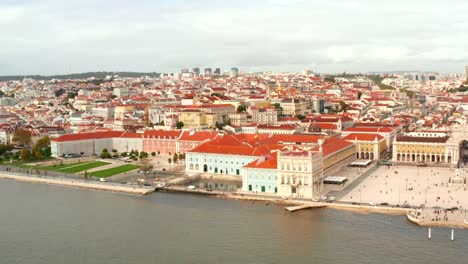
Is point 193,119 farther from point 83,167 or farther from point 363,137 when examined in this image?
point 363,137

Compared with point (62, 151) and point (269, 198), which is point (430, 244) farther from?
point (62, 151)

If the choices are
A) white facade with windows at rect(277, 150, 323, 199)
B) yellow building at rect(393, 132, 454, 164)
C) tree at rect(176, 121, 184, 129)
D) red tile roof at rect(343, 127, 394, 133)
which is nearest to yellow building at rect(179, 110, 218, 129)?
tree at rect(176, 121, 184, 129)

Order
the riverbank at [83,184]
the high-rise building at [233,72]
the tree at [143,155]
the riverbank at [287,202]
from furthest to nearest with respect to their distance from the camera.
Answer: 1. the high-rise building at [233,72]
2. the tree at [143,155]
3. the riverbank at [83,184]
4. the riverbank at [287,202]

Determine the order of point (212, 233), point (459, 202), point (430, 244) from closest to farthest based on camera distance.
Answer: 1. point (430, 244)
2. point (212, 233)
3. point (459, 202)

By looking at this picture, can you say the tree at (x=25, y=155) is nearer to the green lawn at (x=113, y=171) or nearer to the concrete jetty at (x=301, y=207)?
the green lawn at (x=113, y=171)

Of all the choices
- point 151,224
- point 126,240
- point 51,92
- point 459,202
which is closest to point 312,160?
point 459,202

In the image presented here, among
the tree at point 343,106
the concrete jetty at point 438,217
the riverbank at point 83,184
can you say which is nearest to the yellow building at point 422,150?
the concrete jetty at point 438,217
